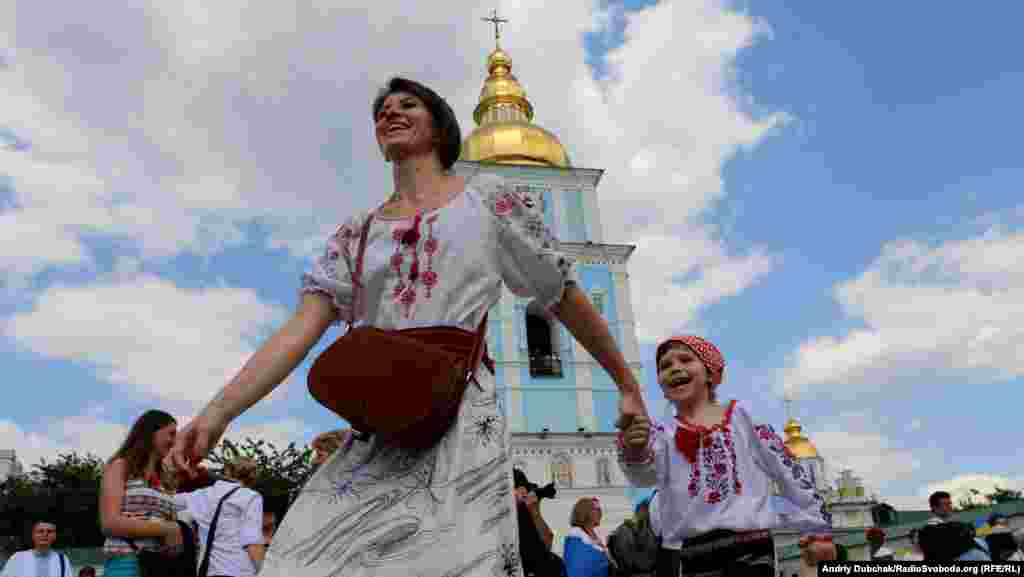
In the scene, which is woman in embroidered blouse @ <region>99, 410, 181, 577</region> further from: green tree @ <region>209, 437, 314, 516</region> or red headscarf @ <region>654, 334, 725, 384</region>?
green tree @ <region>209, 437, 314, 516</region>

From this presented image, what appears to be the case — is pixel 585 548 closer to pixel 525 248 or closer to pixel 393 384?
pixel 525 248

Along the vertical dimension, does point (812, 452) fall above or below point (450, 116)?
above

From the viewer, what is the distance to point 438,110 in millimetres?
2639

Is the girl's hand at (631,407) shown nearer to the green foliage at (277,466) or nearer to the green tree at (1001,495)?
the green foliage at (277,466)

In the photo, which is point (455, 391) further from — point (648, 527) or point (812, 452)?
point (812, 452)

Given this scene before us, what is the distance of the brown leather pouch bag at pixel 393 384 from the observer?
195cm

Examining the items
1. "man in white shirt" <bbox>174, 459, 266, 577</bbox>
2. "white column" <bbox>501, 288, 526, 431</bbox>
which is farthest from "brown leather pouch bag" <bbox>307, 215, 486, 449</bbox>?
"white column" <bbox>501, 288, 526, 431</bbox>

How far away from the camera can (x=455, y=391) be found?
199 cm

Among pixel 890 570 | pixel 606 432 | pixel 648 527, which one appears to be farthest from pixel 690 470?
pixel 606 432

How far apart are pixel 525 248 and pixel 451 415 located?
57 cm

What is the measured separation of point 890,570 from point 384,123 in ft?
10.7

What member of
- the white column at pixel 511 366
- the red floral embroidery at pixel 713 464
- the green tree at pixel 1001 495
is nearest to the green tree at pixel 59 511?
the white column at pixel 511 366

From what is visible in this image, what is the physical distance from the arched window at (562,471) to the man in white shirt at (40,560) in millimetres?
22975

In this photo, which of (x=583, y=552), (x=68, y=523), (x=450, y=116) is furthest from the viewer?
(x=68, y=523)
